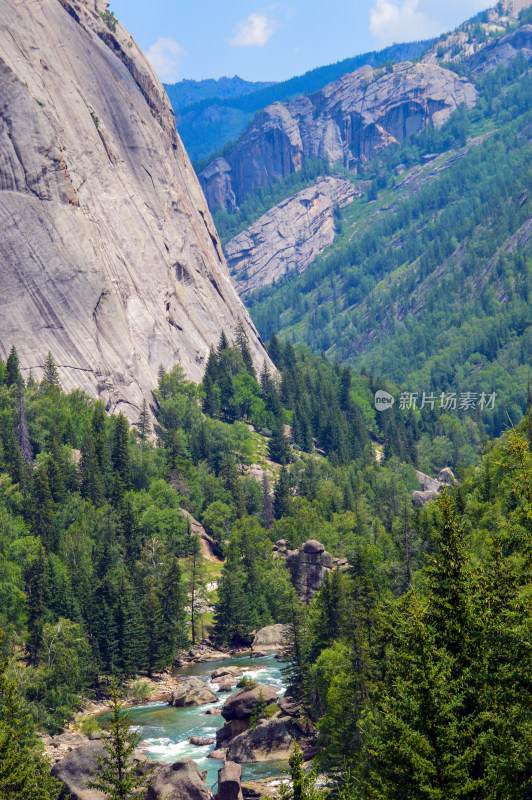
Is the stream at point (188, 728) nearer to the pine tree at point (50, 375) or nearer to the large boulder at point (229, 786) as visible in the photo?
the large boulder at point (229, 786)

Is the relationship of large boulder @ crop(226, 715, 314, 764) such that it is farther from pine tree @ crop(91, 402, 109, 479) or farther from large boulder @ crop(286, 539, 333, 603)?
pine tree @ crop(91, 402, 109, 479)

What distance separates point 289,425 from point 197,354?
2539 cm

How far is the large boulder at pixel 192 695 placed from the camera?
81.8 meters

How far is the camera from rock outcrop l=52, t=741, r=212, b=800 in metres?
54.7

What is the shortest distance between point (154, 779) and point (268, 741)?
1281 centimetres

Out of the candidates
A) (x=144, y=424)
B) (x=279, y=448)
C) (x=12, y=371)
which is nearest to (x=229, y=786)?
(x=12, y=371)

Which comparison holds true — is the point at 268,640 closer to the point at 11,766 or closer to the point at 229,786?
the point at 229,786

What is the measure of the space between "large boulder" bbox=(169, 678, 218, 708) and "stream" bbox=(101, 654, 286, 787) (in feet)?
2.27

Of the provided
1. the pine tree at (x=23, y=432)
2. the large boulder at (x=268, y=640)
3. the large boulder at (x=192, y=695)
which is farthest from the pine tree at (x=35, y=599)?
the pine tree at (x=23, y=432)

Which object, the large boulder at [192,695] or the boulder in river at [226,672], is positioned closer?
the large boulder at [192,695]

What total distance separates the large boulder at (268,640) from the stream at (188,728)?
9.28 meters

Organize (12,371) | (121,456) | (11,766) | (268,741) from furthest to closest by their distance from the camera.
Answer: (12,371) → (121,456) → (268,741) → (11,766)

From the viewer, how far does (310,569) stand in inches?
4454

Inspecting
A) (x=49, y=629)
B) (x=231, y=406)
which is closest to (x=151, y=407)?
(x=231, y=406)
